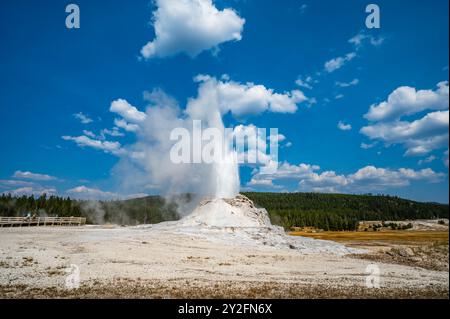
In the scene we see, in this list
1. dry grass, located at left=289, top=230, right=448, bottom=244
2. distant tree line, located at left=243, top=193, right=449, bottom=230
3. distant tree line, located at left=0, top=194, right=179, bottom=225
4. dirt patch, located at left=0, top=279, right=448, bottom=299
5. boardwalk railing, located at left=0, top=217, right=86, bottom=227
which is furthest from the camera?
distant tree line, located at left=243, top=193, right=449, bottom=230

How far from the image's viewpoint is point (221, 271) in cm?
1894

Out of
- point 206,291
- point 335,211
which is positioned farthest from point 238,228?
point 335,211

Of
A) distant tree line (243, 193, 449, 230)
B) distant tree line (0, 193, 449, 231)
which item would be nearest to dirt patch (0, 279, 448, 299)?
distant tree line (0, 193, 449, 231)

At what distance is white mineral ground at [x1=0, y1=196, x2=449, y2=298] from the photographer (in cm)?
1346

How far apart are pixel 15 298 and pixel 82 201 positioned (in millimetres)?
107829

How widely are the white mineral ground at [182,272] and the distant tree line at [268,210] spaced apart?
2190 inches

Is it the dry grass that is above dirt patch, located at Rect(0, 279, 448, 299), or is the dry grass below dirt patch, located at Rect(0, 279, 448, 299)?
below

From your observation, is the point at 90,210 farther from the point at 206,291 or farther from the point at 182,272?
the point at 206,291

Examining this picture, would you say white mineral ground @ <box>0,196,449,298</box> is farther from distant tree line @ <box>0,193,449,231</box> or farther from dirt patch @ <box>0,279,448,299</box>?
distant tree line @ <box>0,193,449,231</box>

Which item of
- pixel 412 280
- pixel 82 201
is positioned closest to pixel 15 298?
pixel 412 280

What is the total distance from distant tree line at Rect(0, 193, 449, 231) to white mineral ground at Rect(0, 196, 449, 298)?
2190 inches

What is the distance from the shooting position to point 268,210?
137 meters
